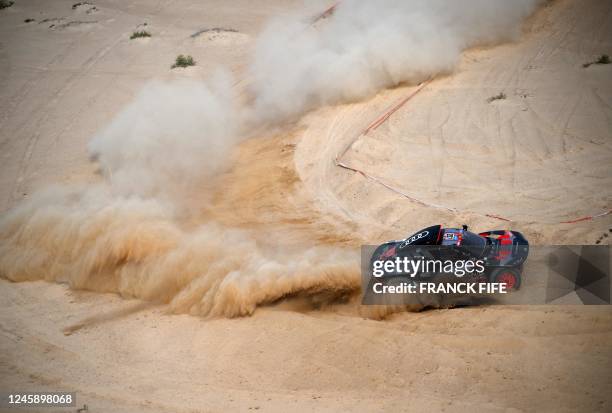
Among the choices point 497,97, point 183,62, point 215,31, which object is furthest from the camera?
point 215,31

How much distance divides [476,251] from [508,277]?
0.63 metres

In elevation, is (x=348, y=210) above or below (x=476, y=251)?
below

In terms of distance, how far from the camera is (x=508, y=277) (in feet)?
30.1

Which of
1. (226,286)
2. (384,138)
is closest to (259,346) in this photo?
(226,286)

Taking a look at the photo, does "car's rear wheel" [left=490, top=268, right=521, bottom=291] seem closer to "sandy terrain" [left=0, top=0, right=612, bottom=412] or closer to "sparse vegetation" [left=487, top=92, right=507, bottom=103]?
"sandy terrain" [left=0, top=0, right=612, bottom=412]

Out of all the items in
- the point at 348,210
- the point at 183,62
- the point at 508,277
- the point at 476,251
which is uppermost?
the point at 183,62

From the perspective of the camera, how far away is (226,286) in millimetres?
9672

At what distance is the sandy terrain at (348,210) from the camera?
25.6 feet

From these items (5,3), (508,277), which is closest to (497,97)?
(508,277)

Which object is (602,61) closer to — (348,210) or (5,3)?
(348,210)

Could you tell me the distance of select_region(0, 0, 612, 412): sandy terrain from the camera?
779cm

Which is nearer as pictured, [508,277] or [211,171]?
[508,277]

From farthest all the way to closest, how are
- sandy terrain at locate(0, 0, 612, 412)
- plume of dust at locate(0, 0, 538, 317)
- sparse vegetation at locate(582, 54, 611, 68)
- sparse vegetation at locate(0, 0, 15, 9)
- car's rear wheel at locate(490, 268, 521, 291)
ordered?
sparse vegetation at locate(0, 0, 15, 9)
sparse vegetation at locate(582, 54, 611, 68)
plume of dust at locate(0, 0, 538, 317)
car's rear wheel at locate(490, 268, 521, 291)
sandy terrain at locate(0, 0, 612, 412)

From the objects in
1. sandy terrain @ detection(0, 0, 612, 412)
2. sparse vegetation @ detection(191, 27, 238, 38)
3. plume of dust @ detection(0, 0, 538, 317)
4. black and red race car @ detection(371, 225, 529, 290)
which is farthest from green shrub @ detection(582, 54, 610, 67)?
sparse vegetation @ detection(191, 27, 238, 38)
